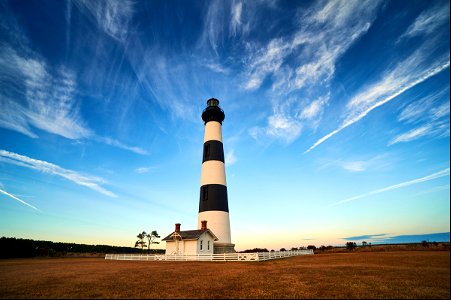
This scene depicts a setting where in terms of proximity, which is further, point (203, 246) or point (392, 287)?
point (203, 246)

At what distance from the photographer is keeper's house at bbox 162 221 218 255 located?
2608 cm

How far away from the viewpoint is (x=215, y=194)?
2827 cm

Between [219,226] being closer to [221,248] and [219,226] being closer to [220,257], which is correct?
[221,248]

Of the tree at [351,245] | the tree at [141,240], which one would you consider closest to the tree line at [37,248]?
the tree at [141,240]

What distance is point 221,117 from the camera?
33906 mm

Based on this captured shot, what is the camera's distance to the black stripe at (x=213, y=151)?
30.4 meters

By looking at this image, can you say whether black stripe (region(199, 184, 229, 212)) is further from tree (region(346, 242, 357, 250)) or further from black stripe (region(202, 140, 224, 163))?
tree (region(346, 242, 357, 250))

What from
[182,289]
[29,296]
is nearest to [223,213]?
[182,289]

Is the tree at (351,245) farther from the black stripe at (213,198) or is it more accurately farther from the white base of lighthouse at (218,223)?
the black stripe at (213,198)

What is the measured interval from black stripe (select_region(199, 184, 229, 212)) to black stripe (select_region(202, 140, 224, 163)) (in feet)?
11.8

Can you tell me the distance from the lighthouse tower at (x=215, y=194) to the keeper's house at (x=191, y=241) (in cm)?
83

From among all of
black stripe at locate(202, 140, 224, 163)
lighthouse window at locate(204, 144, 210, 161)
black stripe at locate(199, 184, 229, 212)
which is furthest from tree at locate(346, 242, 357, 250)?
lighthouse window at locate(204, 144, 210, 161)

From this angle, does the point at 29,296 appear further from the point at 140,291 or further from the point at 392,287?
the point at 392,287

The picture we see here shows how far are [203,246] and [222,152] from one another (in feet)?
37.8
